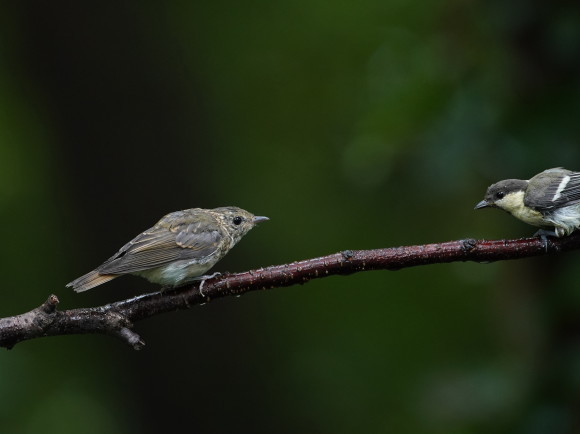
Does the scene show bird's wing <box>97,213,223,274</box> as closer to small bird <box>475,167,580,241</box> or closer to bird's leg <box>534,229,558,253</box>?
small bird <box>475,167,580,241</box>

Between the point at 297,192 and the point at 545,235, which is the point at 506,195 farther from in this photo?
the point at 297,192

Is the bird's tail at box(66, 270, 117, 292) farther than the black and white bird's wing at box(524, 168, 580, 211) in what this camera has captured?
No

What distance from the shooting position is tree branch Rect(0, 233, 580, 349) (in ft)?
11.0

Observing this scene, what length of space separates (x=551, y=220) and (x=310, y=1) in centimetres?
748

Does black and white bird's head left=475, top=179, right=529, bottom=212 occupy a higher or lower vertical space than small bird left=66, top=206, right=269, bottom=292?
lower

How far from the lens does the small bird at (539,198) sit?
14.8 feet

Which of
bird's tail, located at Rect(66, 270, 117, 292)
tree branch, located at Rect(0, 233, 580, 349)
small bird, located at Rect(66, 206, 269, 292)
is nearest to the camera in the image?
tree branch, located at Rect(0, 233, 580, 349)

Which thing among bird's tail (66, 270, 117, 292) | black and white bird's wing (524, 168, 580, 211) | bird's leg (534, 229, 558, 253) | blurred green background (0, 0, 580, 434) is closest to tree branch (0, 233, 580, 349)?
bird's leg (534, 229, 558, 253)

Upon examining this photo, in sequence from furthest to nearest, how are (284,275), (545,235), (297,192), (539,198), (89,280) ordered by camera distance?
(297,192), (539,198), (89,280), (545,235), (284,275)

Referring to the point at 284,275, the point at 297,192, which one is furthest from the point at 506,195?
the point at 297,192

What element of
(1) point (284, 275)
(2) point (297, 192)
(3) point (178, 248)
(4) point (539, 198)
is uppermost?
(1) point (284, 275)

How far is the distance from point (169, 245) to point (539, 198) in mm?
2596

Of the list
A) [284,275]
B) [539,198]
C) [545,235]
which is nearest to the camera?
[284,275]

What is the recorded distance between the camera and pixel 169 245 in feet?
17.4
